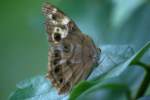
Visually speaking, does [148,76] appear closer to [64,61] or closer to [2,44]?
[64,61]

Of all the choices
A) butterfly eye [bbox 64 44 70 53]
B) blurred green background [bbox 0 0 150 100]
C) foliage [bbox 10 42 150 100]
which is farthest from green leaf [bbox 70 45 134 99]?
blurred green background [bbox 0 0 150 100]

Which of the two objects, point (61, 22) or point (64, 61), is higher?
point (61, 22)

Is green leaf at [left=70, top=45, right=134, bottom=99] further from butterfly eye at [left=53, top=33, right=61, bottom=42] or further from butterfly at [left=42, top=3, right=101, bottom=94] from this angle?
butterfly eye at [left=53, top=33, right=61, bottom=42]

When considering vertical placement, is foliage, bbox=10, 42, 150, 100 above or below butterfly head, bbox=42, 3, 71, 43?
below

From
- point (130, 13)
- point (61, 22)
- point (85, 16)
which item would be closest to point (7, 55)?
point (85, 16)

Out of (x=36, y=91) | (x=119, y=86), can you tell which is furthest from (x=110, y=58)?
(x=36, y=91)

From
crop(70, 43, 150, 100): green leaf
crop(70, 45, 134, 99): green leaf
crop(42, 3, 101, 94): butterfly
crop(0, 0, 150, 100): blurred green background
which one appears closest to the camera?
crop(70, 43, 150, 100): green leaf

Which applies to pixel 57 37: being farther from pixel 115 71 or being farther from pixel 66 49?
pixel 115 71

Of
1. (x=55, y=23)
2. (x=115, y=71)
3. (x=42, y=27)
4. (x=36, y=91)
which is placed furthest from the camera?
(x=42, y=27)
